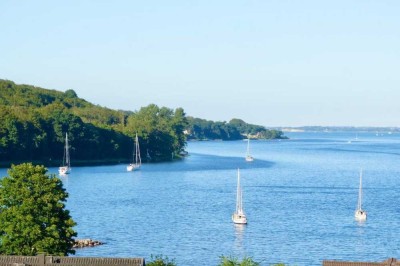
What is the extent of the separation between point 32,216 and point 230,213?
44349mm

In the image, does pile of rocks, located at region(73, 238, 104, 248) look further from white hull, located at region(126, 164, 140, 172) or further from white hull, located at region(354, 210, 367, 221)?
white hull, located at region(126, 164, 140, 172)

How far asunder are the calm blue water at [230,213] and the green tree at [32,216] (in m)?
14.9

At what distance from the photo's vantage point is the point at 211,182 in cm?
13138

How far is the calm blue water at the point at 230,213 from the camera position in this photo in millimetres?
68375

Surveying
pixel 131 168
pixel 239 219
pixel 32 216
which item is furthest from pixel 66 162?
pixel 32 216

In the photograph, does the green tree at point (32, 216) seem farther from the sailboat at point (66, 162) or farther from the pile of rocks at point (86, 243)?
the sailboat at point (66, 162)

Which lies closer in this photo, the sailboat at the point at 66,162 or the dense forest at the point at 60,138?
the sailboat at the point at 66,162

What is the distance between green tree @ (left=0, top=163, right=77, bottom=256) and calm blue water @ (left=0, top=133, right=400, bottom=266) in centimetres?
1485

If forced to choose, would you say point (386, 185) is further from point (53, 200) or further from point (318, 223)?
point (53, 200)

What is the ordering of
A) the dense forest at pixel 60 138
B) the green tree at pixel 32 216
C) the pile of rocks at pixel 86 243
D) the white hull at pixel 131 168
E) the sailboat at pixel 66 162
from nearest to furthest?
the green tree at pixel 32 216, the pile of rocks at pixel 86 243, the sailboat at pixel 66 162, the white hull at pixel 131 168, the dense forest at pixel 60 138

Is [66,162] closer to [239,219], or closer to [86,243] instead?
[239,219]

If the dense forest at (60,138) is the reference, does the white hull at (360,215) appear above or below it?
below

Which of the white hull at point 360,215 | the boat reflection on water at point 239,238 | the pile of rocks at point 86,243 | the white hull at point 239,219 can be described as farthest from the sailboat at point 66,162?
the pile of rocks at point 86,243

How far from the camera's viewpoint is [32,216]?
48562 mm
